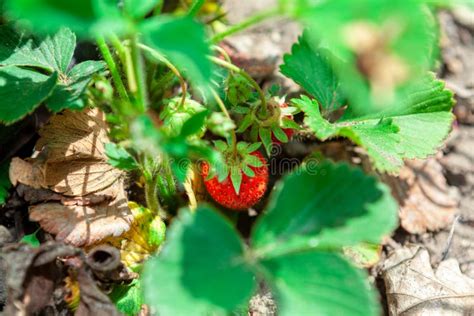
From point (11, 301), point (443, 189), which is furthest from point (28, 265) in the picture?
point (443, 189)

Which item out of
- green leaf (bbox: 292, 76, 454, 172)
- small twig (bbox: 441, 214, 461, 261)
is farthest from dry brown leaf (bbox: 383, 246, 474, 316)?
green leaf (bbox: 292, 76, 454, 172)

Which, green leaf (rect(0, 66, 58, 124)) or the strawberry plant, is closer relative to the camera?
the strawberry plant

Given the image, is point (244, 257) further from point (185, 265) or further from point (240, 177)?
point (240, 177)

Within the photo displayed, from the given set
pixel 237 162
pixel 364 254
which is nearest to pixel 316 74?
pixel 237 162

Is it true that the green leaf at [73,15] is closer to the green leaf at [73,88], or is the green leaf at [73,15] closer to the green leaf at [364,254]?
the green leaf at [73,88]

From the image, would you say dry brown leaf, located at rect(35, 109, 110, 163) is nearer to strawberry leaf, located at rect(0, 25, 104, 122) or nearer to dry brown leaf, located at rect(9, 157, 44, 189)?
dry brown leaf, located at rect(9, 157, 44, 189)

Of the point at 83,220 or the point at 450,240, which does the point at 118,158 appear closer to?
the point at 83,220
